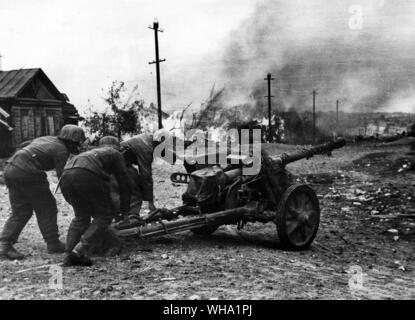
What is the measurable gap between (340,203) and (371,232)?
104 inches

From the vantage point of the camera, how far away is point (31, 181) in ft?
18.2

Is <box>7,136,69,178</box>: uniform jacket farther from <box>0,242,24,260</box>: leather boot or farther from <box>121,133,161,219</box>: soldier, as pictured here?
<box>121,133,161,219</box>: soldier

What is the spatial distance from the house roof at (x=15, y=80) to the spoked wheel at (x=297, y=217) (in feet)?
63.5

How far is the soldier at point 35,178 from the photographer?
5516 mm

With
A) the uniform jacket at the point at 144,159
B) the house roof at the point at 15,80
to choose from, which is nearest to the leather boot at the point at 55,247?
the uniform jacket at the point at 144,159

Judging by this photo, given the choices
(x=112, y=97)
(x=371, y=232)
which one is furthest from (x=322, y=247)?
(x=112, y=97)

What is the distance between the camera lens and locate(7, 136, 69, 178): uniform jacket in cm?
554

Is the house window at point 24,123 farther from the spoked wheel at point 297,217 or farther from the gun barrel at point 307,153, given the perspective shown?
the spoked wheel at point 297,217

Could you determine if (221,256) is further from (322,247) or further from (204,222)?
(322,247)

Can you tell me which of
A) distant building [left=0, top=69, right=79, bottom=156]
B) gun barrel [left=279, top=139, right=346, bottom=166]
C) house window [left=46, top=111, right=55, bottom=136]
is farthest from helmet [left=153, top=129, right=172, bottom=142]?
house window [left=46, top=111, right=55, bottom=136]

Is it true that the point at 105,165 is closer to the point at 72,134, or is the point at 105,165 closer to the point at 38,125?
the point at 72,134

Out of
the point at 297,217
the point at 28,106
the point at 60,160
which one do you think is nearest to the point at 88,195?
the point at 60,160

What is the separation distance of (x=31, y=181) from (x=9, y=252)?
787 millimetres
